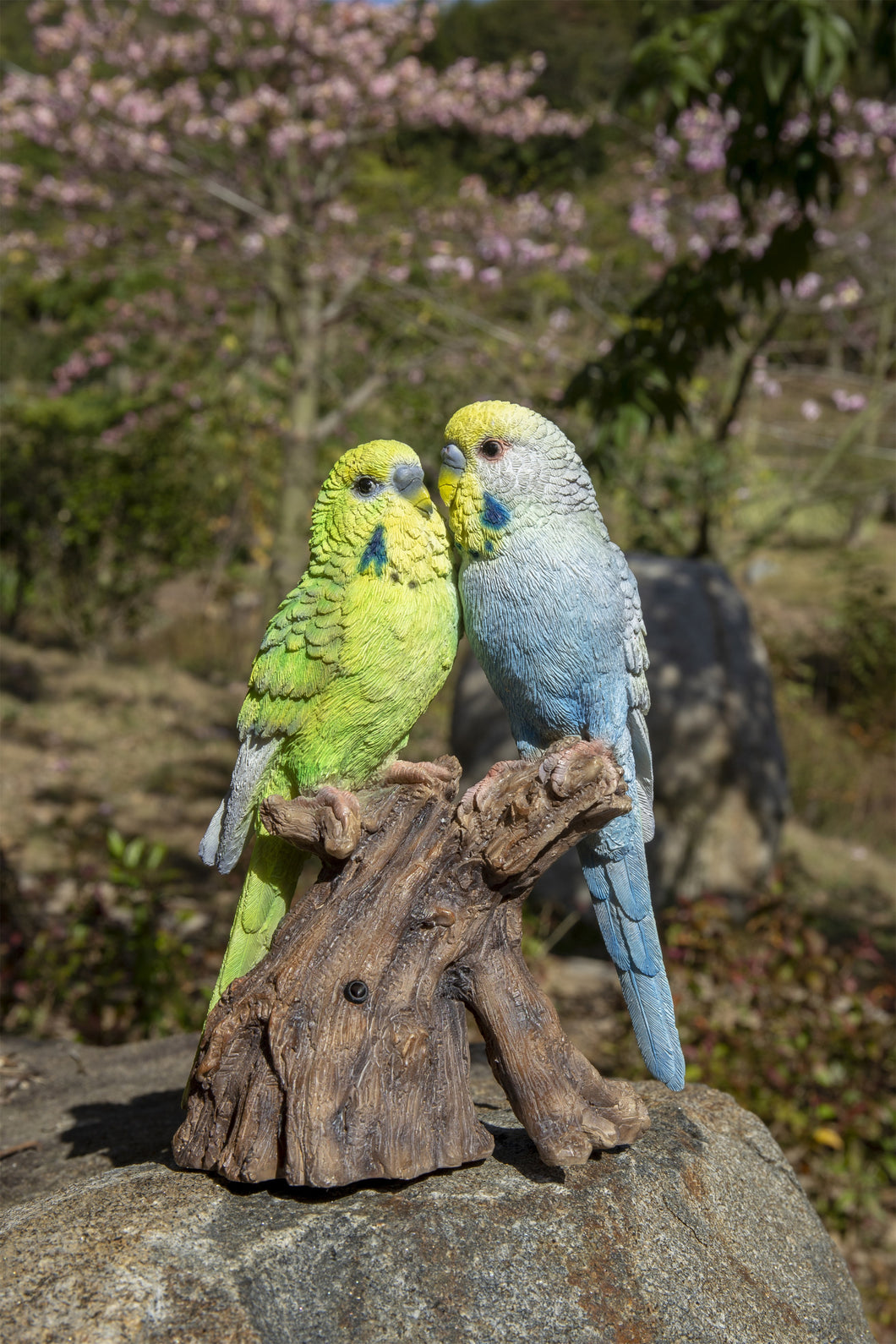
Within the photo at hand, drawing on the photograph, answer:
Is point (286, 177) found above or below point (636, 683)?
above

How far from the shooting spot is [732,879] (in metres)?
5.20

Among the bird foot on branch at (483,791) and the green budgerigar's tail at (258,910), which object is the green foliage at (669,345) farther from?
the green budgerigar's tail at (258,910)

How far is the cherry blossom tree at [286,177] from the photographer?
24.5 ft

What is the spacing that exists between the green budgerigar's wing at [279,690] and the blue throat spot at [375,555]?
0.08 meters

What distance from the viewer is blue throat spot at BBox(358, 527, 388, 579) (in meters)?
2.17

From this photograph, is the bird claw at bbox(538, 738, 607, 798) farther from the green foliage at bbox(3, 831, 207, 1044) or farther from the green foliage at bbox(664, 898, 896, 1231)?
the green foliage at bbox(3, 831, 207, 1044)

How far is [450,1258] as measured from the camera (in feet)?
6.40

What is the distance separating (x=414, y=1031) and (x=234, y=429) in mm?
7935

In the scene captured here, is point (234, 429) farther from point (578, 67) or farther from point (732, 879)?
point (578, 67)

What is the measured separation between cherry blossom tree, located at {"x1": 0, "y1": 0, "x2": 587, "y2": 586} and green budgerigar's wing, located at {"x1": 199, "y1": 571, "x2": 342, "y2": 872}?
4442 mm

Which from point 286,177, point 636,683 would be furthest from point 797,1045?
point 286,177

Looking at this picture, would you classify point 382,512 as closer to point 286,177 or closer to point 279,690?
point 279,690

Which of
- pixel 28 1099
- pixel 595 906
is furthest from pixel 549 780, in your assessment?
pixel 28 1099

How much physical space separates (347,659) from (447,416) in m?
5.86
